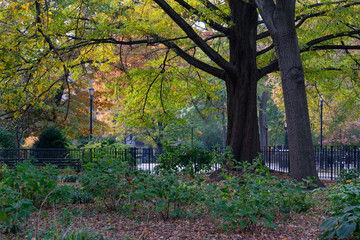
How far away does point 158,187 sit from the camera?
19.1 ft

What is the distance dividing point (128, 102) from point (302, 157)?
7855mm

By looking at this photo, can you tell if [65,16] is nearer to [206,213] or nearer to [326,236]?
[206,213]

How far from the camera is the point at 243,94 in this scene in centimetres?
1229

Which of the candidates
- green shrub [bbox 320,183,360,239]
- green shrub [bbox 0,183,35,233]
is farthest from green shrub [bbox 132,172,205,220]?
green shrub [bbox 320,183,360,239]

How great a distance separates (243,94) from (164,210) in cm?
704

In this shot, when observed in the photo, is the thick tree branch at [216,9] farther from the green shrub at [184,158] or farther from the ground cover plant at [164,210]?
the ground cover plant at [164,210]

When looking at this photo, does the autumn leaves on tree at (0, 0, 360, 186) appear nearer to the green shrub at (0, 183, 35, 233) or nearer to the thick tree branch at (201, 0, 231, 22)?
the thick tree branch at (201, 0, 231, 22)

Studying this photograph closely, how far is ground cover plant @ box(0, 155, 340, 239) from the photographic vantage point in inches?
190

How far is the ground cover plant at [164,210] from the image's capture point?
483cm

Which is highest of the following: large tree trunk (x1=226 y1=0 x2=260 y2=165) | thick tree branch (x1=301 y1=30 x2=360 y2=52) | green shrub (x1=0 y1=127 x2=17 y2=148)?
thick tree branch (x1=301 y1=30 x2=360 y2=52)

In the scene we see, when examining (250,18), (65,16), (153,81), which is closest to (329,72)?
(250,18)

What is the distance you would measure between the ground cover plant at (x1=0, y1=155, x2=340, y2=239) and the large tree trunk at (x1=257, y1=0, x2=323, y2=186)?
2.34 meters

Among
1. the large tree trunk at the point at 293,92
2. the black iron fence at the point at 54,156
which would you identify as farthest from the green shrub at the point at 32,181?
the black iron fence at the point at 54,156

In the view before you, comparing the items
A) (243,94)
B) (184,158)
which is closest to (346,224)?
(243,94)
